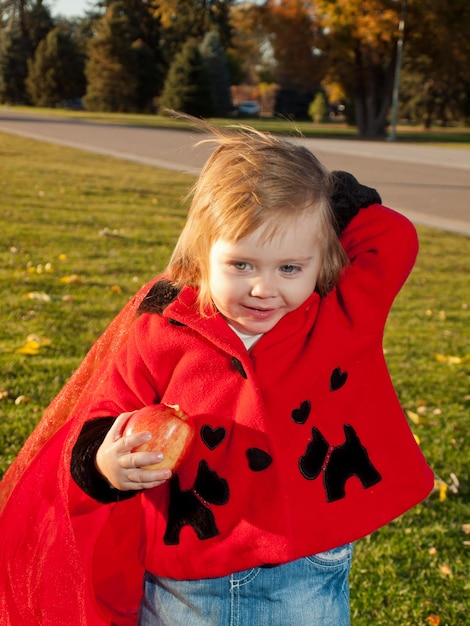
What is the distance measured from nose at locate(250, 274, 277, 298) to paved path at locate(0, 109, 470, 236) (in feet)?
12.3

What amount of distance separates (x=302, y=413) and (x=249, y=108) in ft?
201

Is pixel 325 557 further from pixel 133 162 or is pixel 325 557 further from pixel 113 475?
pixel 133 162

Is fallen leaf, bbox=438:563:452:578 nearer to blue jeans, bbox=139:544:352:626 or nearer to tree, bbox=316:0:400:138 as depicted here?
blue jeans, bbox=139:544:352:626

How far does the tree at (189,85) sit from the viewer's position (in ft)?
139

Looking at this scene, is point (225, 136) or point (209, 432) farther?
point (225, 136)

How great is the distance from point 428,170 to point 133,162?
6.18 meters

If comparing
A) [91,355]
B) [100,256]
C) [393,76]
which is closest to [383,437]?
[91,355]

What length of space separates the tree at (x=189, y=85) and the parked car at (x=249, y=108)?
14483mm

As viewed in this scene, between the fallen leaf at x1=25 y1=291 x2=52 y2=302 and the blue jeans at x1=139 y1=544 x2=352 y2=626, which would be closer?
the blue jeans at x1=139 y1=544 x2=352 y2=626

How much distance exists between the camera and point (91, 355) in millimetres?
→ 2062

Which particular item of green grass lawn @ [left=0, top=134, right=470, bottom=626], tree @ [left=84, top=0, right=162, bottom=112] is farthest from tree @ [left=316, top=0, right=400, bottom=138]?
green grass lawn @ [left=0, top=134, right=470, bottom=626]

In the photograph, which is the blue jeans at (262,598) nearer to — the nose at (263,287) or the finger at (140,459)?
the finger at (140,459)

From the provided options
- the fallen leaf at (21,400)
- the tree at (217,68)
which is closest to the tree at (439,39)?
the tree at (217,68)

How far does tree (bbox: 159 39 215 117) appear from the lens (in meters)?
42.2
